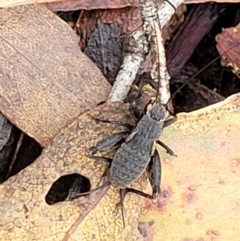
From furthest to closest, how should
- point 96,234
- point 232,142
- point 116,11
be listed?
point 116,11 → point 232,142 → point 96,234

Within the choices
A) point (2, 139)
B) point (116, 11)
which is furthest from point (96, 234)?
point (116, 11)

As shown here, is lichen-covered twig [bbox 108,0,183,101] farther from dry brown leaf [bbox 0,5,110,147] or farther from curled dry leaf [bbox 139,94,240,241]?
curled dry leaf [bbox 139,94,240,241]

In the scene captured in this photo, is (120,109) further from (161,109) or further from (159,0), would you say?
(159,0)

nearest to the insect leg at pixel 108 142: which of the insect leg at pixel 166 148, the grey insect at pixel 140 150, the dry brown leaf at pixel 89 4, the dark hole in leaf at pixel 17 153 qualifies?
the grey insect at pixel 140 150

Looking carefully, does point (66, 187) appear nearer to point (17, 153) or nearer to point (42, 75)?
point (17, 153)

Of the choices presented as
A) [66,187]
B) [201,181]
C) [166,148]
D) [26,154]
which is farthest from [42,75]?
[201,181]

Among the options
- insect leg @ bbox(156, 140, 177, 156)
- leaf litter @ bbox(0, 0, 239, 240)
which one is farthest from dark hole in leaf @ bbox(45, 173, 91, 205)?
insect leg @ bbox(156, 140, 177, 156)

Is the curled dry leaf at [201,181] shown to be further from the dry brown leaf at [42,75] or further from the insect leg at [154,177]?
the dry brown leaf at [42,75]
